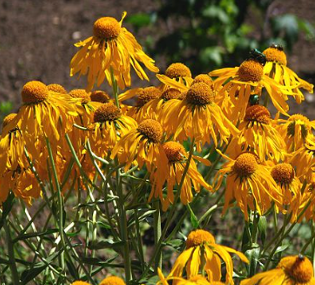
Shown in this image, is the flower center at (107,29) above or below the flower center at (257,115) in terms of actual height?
above

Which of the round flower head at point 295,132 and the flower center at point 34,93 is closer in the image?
the flower center at point 34,93

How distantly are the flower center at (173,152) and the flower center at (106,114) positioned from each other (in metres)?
0.19

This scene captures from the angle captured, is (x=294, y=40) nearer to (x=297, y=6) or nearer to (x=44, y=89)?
(x=297, y=6)

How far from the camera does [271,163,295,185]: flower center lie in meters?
2.35

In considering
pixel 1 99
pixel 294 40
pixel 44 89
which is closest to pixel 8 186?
pixel 44 89

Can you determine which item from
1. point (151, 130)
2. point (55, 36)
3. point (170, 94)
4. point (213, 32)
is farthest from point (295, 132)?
point (55, 36)

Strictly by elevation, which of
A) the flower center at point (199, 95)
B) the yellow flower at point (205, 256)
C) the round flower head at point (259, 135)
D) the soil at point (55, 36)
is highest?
the flower center at point (199, 95)

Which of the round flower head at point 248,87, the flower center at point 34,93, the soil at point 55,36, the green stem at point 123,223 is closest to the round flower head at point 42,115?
the flower center at point 34,93

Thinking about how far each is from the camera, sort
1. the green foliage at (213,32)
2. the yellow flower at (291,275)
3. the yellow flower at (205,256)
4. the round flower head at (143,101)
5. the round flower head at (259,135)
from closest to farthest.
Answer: the yellow flower at (291,275), the yellow flower at (205,256), the round flower head at (259,135), the round flower head at (143,101), the green foliage at (213,32)

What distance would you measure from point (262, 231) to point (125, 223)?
0.48 meters

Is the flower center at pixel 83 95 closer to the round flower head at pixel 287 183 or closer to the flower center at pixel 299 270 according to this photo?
the round flower head at pixel 287 183

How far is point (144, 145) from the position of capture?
2145mm

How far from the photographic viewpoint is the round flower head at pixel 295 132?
97.7 inches

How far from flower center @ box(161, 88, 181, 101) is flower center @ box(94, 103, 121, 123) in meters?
0.19
